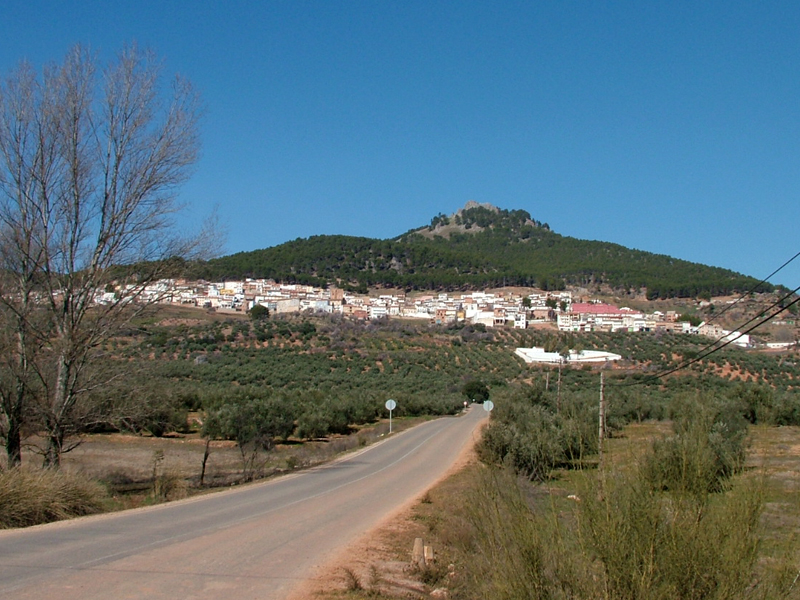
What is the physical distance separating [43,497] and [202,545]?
11.4 feet

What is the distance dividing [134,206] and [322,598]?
34.9ft

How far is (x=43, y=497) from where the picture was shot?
33.7 ft

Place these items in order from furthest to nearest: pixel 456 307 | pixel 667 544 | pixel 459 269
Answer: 1. pixel 459 269
2. pixel 456 307
3. pixel 667 544

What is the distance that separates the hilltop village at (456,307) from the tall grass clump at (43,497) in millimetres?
80101

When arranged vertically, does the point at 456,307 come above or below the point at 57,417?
above

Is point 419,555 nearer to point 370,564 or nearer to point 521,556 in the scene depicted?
point 370,564

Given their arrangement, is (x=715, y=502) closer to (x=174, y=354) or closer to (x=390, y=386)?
(x=390, y=386)

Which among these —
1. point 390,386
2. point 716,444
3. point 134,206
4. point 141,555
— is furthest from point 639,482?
point 390,386

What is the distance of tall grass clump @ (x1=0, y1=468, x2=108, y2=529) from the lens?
9.67 meters

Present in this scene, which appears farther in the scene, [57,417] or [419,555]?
[57,417]

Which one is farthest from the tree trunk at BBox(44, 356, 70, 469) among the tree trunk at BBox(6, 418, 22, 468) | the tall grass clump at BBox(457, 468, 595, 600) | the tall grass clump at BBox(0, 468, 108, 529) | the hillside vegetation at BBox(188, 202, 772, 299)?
the hillside vegetation at BBox(188, 202, 772, 299)

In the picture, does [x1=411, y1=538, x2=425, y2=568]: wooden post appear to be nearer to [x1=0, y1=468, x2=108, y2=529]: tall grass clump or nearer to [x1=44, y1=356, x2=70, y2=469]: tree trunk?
[x1=0, y1=468, x2=108, y2=529]: tall grass clump

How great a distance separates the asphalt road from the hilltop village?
261 feet

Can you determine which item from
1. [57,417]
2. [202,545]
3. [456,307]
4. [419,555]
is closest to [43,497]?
[57,417]
